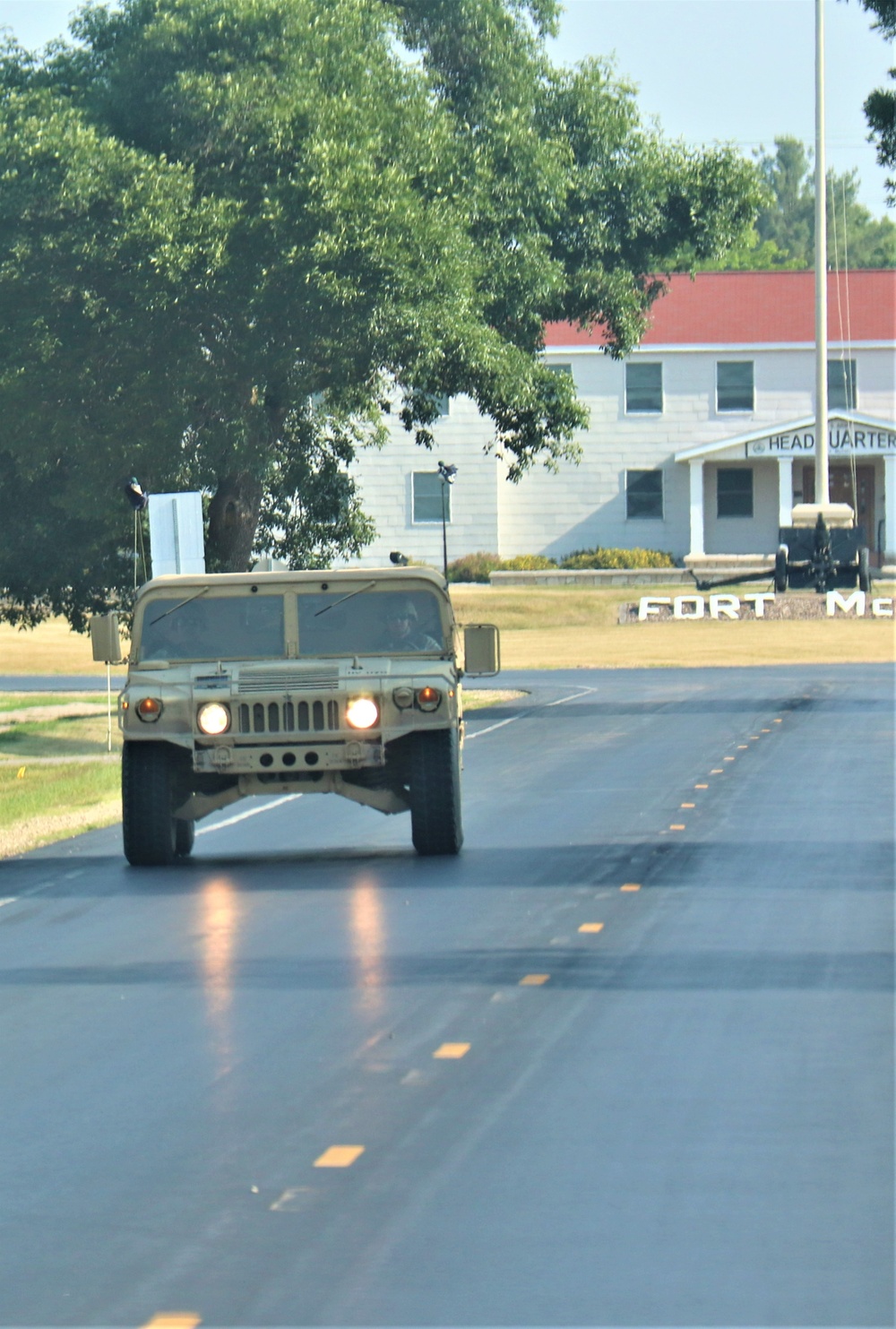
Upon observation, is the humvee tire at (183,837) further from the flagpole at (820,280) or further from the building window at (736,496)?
the building window at (736,496)

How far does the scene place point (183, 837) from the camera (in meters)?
15.6

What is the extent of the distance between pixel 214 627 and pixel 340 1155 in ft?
29.2

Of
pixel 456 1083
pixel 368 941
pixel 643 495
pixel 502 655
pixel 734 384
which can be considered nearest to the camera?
pixel 456 1083

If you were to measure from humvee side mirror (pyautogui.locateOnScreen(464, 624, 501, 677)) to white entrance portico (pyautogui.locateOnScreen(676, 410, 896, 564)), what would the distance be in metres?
45.4

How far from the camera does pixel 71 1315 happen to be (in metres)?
5.43

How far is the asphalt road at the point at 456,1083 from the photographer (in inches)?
223

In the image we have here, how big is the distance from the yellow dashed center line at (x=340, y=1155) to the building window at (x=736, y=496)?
57.9 metres

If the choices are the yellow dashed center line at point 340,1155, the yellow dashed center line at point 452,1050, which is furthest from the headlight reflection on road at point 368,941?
the yellow dashed center line at point 340,1155

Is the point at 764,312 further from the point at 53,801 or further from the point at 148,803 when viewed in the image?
the point at 148,803

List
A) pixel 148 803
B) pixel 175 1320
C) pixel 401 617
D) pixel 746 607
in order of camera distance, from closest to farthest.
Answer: pixel 175 1320, pixel 148 803, pixel 401 617, pixel 746 607

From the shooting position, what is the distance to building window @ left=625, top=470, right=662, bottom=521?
6356 cm

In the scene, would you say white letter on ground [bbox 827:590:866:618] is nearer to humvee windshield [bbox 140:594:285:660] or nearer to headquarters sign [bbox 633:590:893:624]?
headquarters sign [bbox 633:590:893:624]

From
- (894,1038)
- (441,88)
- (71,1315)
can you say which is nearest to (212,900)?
(894,1038)

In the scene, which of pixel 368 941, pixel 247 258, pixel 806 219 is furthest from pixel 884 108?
pixel 806 219
